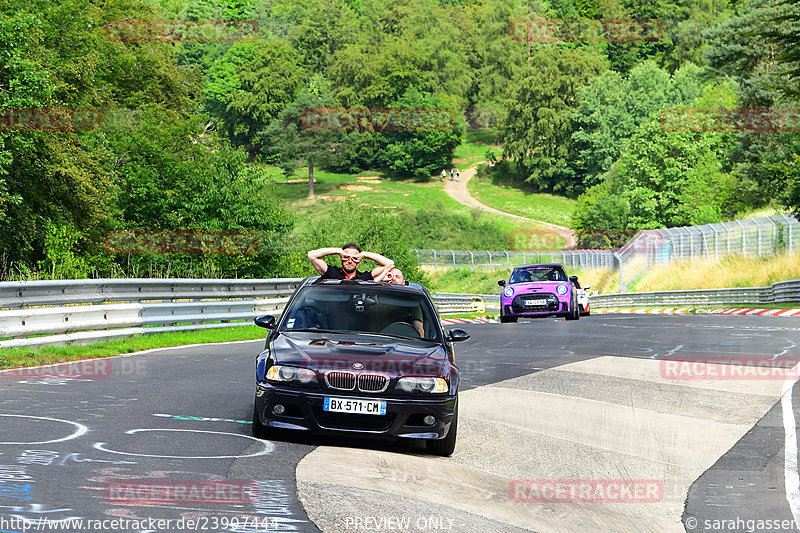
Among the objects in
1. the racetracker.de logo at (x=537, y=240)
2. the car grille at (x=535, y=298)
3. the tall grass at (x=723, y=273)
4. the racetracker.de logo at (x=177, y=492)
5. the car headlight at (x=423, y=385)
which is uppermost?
the car headlight at (x=423, y=385)

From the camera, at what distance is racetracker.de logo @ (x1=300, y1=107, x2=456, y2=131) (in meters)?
139

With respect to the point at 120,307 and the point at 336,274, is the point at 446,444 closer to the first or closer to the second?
the point at 336,274

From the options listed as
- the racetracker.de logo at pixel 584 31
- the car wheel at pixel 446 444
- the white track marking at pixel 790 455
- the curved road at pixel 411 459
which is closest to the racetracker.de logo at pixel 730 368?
the curved road at pixel 411 459

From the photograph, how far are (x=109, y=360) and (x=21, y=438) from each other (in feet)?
23.5

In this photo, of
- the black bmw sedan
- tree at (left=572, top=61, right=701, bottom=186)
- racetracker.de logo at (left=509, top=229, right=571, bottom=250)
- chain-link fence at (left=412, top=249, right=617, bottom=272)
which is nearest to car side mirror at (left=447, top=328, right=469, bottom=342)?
the black bmw sedan

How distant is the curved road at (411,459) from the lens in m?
5.71

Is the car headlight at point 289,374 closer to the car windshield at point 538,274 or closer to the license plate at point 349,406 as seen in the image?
the license plate at point 349,406

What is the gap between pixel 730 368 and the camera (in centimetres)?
1526

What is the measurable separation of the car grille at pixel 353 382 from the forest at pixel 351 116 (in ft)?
45.8

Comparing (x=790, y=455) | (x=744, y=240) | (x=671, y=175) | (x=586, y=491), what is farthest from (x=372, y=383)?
(x=671, y=175)

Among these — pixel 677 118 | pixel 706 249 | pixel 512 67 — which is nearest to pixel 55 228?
pixel 706 249

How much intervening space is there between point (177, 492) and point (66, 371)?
24.4ft

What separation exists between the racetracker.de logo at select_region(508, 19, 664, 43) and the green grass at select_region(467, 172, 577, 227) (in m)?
39.4

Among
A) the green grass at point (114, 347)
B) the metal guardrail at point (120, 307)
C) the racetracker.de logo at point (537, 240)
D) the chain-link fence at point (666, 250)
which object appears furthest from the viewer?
the racetracker.de logo at point (537, 240)
